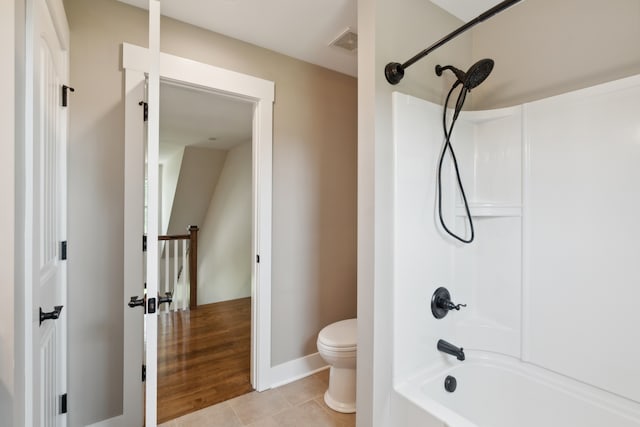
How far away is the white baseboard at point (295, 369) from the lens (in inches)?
87.6

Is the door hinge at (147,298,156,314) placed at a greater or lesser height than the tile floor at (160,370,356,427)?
greater

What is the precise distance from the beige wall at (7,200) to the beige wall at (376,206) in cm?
125

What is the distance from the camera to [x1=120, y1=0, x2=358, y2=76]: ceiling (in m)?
1.73

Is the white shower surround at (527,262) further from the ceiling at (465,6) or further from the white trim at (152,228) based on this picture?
the white trim at (152,228)

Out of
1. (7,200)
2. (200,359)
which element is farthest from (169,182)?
(7,200)

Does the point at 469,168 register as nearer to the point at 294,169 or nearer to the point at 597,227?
the point at 597,227

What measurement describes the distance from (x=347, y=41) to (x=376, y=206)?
1.37 meters

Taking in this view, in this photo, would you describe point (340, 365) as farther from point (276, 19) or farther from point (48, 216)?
point (276, 19)

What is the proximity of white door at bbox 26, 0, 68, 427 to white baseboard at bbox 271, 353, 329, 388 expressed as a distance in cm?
123

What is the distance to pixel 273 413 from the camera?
191 centimetres

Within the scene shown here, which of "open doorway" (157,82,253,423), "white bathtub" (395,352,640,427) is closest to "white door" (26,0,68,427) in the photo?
"open doorway" (157,82,253,423)

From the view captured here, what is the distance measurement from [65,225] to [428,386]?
6.75 ft

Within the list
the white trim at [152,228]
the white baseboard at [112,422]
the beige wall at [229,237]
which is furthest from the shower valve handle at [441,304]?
the beige wall at [229,237]

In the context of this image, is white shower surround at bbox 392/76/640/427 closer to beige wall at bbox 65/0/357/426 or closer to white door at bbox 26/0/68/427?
beige wall at bbox 65/0/357/426
